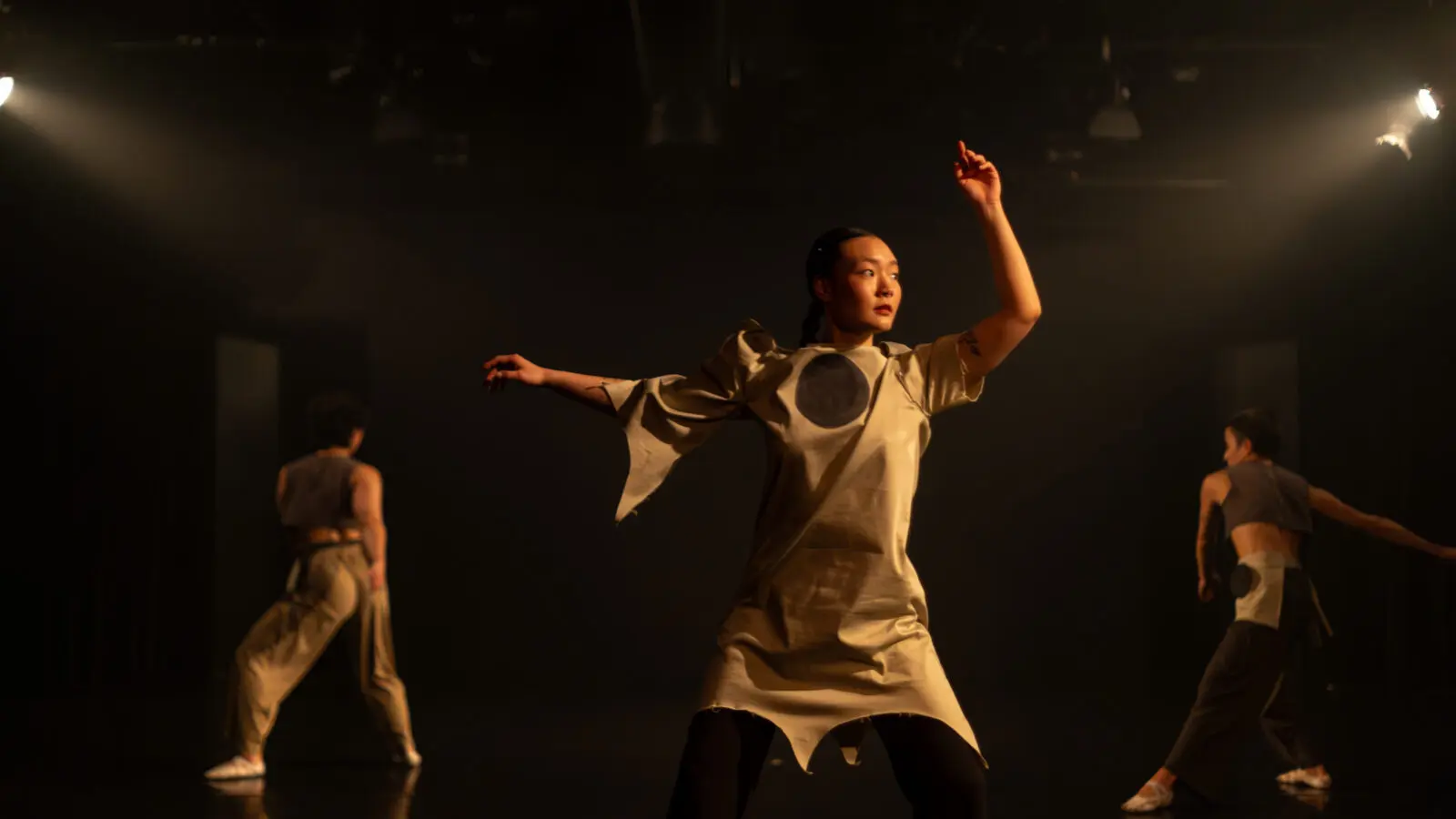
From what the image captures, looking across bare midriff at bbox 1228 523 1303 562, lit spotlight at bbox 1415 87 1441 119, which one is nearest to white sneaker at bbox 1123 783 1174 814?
bare midriff at bbox 1228 523 1303 562

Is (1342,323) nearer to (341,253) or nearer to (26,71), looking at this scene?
(341,253)

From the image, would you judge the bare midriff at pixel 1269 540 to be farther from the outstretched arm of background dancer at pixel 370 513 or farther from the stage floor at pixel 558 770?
the outstretched arm of background dancer at pixel 370 513

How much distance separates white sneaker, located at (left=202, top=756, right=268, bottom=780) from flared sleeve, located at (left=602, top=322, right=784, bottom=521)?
3.09m

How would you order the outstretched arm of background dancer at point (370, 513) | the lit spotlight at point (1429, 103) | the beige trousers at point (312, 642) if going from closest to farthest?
the beige trousers at point (312, 642) < the outstretched arm of background dancer at point (370, 513) < the lit spotlight at point (1429, 103)

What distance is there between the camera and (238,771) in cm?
486

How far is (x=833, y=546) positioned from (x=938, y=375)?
36cm

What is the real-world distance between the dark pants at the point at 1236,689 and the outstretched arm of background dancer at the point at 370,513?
2750mm

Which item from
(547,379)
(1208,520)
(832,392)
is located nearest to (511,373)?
(547,379)

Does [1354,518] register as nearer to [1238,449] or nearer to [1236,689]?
[1238,449]

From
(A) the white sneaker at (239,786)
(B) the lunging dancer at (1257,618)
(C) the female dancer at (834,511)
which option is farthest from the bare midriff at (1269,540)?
(A) the white sneaker at (239,786)

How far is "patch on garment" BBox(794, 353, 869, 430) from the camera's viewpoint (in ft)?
7.29

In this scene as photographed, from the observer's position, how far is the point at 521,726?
657 cm

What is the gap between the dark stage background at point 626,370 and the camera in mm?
7898

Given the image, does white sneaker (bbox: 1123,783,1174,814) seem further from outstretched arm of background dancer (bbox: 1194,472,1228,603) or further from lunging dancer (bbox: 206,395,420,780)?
lunging dancer (bbox: 206,395,420,780)
